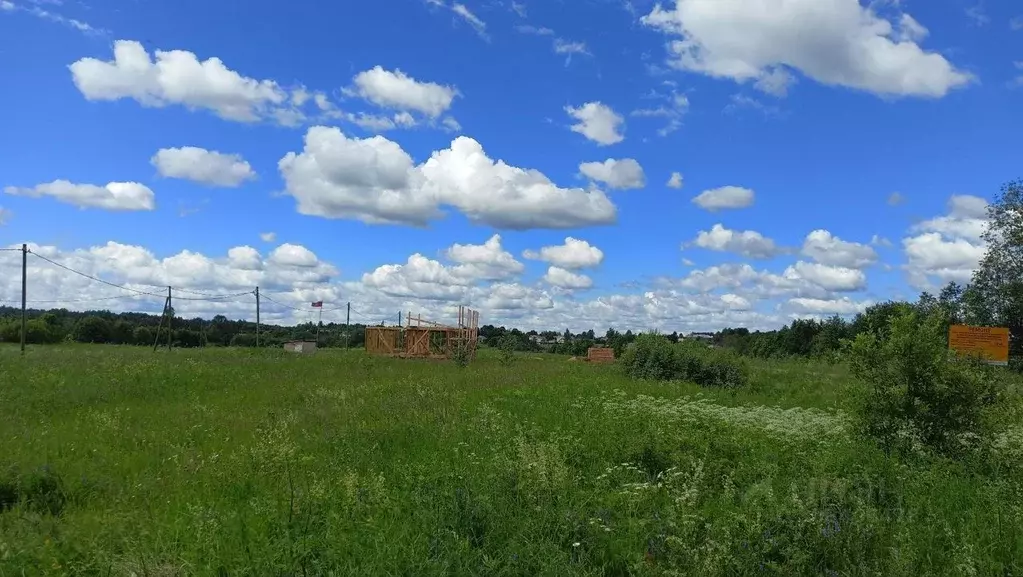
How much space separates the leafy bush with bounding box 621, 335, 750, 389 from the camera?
892 inches

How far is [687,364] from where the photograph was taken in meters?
23.4

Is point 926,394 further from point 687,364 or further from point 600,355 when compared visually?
point 600,355

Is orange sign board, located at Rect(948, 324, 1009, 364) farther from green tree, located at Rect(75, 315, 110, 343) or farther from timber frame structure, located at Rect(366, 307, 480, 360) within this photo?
green tree, located at Rect(75, 315, 110, 343)

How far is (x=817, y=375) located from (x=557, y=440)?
19.3 m

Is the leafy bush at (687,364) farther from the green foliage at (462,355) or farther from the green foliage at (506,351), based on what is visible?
the green foliage at (506,351)

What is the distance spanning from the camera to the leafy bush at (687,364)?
74.3ft

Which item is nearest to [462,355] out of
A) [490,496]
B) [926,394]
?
[926,394]

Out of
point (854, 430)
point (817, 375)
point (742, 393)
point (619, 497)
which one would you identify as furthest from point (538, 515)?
point (817, 375)

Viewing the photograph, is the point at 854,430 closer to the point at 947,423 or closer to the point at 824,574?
the point at 947,423

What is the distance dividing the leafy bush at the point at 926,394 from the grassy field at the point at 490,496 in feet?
1.60

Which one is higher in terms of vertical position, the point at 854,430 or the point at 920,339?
the point at 920,339

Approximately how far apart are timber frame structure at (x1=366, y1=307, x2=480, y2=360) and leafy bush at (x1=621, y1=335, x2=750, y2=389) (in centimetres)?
1277

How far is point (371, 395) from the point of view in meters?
15.9

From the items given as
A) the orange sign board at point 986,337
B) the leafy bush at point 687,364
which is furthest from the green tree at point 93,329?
the orange sign board at point 986,337
